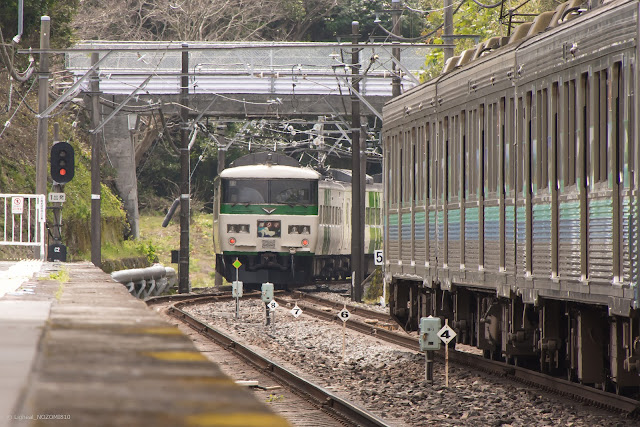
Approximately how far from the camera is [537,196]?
33.7ft

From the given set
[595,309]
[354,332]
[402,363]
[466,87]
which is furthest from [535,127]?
[354,332]

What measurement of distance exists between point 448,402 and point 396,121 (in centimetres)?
631

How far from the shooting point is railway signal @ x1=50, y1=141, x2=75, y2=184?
25.6m

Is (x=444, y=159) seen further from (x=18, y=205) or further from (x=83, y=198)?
(x=83, y=198)

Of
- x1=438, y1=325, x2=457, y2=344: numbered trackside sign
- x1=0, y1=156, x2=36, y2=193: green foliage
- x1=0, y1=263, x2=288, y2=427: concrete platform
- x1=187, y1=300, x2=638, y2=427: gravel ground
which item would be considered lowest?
x1=187, y1=300, x2=638, y2=427: gravel ground

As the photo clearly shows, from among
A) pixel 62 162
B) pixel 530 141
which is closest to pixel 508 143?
pixel 530 141

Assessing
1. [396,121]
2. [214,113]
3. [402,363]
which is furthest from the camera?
[214,113]

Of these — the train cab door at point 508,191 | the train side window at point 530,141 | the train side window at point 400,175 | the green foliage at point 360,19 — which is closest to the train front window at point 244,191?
the train side window at point 400,175

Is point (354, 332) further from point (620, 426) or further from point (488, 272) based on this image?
point (620, 426)

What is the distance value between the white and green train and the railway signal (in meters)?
7.37

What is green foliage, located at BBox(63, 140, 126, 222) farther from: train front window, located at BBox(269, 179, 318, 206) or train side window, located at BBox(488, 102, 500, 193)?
train side window, located at BBox(488, 102, 500, 193)

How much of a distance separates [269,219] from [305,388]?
2122 cm

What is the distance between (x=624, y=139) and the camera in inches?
318

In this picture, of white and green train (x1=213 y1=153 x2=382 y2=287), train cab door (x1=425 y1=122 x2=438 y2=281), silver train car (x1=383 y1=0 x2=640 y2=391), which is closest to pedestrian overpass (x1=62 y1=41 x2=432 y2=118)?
white and green train (x1=213 y1=153 x2=382 y2=287)
